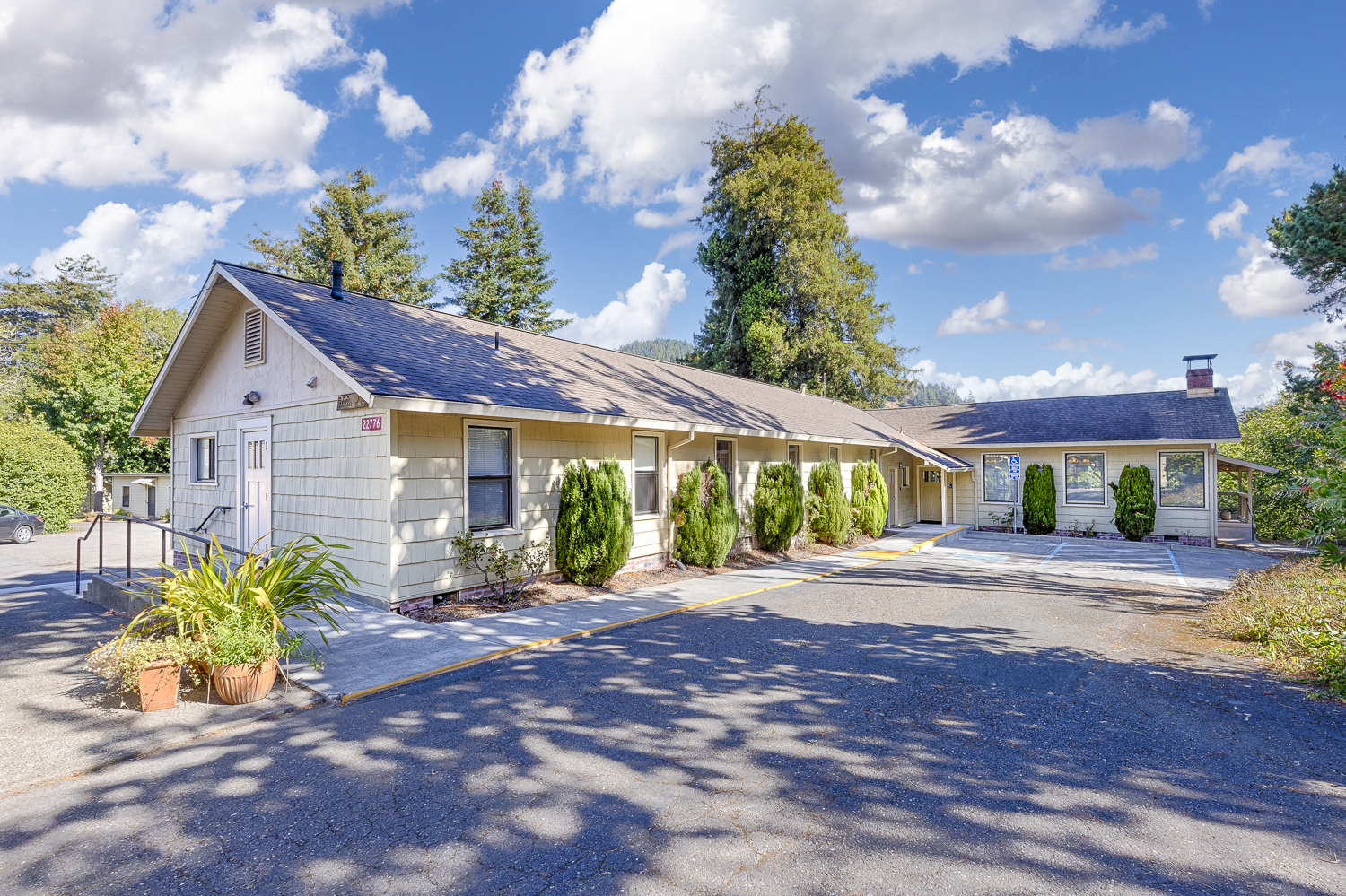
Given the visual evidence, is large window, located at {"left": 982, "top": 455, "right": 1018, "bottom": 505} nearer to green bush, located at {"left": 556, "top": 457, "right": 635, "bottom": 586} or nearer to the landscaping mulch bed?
the landscaping mulch bed

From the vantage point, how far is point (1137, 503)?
59.4 feet

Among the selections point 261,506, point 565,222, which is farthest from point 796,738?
point 565,222

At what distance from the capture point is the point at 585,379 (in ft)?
39.2

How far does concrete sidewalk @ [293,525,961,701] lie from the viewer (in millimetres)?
5879

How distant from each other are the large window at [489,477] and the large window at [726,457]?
5463 mm

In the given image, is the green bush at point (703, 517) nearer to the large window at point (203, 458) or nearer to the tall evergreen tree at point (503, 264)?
the large window at point (203, 458)

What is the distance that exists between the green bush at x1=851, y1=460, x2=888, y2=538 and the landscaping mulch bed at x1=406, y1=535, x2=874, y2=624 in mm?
2610

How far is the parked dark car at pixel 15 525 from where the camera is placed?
17.6 metres

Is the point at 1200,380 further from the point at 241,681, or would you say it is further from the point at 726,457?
the point at 241,681

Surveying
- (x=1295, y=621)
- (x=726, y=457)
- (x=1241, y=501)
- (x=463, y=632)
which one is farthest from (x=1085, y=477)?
(x=463, y=632)

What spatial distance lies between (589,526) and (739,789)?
6.14 m

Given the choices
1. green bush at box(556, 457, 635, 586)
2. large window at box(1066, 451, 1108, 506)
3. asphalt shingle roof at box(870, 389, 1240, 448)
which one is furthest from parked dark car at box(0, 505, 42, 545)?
large window at box(1066, 451, 1108, 506)

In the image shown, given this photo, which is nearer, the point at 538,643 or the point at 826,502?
the point at 538,643

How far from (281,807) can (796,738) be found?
3235 mm
